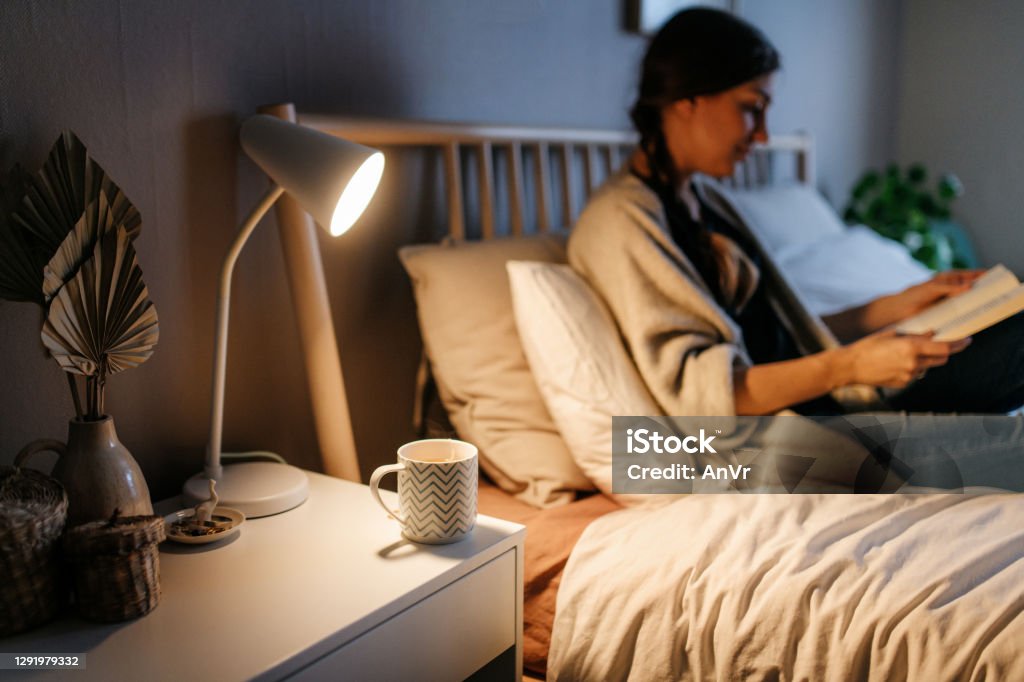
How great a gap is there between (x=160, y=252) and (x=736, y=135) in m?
0.88

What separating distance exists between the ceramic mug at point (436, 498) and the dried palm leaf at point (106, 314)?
0.90 ft

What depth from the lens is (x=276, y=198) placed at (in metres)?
0.92

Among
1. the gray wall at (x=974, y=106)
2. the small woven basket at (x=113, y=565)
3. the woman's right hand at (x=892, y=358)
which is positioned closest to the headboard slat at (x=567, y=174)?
the woman's right hand at (x=892, y=358)

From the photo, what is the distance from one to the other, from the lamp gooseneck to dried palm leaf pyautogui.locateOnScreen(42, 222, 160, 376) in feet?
0.37

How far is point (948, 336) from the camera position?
43.8 inches

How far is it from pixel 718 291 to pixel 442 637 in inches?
29.2

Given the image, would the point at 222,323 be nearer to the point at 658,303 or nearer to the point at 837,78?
the point at 658,303

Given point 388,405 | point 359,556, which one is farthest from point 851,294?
point 359,556

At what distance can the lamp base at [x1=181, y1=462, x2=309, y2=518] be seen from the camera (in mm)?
939

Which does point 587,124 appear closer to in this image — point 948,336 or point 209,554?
point 948,336

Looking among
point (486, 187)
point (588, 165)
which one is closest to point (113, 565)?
point (486, 187)

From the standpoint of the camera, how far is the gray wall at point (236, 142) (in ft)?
2.99

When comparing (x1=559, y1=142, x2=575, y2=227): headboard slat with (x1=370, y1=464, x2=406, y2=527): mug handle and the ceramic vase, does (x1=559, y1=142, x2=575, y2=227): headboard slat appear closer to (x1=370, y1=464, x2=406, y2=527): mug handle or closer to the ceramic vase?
(x1=370, y1=464, x2=406, y2=527): mug handle

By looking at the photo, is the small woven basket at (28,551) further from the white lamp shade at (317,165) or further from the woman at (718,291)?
the woman at (718,291)
